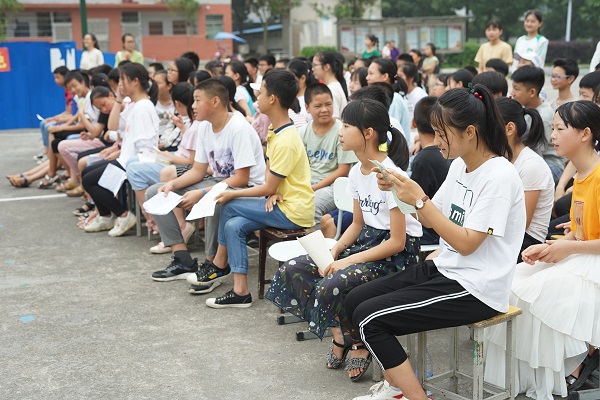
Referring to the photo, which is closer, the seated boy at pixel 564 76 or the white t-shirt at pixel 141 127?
the seated boy at pixel 564 76

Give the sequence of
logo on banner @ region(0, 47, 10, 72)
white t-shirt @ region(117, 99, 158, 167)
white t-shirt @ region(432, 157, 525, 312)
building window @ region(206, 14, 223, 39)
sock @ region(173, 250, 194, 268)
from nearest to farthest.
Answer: white t-shirt @ region(432, 157, 525, 312), sock @ region(173, 250, 194, 268), white t-shirt @ region(117, 99, 158, 167), logo on banner @ region(0, 47, 10, 72), building window @ region(206, 14, 223, 39)

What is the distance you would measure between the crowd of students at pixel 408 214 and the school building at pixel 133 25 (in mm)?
31990

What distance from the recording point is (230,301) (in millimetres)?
4719

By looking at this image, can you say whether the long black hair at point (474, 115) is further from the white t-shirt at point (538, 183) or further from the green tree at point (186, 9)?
the green tree at point (186, 9)

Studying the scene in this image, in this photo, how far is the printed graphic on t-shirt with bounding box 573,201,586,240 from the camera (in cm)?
344

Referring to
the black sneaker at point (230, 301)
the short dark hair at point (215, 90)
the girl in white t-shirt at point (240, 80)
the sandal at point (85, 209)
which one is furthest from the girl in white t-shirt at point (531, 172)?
the sandal at point (85, 209)

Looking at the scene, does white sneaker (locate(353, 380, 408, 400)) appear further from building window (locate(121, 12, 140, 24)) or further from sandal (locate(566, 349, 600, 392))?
building window (locate(121, 12, 140, 24))

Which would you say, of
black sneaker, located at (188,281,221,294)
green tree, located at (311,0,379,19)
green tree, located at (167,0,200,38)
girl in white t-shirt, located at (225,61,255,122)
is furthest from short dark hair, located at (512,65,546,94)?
green tree, located at (311,0,379,19)

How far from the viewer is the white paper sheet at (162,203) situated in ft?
17.0

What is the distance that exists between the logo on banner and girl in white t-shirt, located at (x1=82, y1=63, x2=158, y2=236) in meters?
8.60

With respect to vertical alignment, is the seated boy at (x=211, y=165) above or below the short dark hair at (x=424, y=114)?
below

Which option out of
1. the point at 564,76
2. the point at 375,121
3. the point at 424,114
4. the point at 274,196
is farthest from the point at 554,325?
the point at 564,76

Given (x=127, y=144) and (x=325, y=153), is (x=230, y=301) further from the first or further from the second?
(x=127, y=144)

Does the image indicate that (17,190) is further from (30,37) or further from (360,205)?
(30,37)
